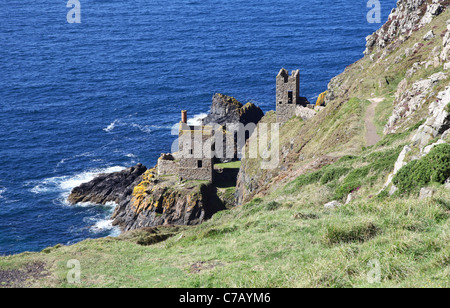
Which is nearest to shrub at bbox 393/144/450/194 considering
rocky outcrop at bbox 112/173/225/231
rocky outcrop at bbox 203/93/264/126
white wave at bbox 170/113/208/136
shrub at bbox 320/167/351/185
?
shrub at bbox 320/167/351/185

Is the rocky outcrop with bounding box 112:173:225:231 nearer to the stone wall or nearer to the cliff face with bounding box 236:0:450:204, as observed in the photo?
the stone wall

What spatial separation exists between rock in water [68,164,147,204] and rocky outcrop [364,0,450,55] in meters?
47.6

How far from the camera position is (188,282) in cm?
1895

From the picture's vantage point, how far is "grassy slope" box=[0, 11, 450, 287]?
16938 mm

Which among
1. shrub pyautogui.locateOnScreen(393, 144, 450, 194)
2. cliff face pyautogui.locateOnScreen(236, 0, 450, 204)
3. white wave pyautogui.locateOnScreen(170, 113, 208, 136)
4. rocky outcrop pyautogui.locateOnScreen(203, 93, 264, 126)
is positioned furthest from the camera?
white wave pyautogui.locateOnScreen(170, 113, 208, 136)

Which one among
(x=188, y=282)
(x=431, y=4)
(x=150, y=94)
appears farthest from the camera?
(x=150, y=94)

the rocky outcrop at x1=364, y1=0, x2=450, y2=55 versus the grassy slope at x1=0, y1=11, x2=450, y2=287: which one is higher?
the rocky outcrop at x1=364, y1=0, x2=450, y2=55

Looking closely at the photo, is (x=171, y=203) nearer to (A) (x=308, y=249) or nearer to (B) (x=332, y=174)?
(B) (x=332, y=174)

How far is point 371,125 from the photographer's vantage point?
168 ft

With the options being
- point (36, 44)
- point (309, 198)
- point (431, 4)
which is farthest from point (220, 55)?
point (309, 198)

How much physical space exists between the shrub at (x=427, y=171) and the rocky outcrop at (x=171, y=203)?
1566 inches

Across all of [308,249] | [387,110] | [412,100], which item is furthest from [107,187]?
[308,249]
